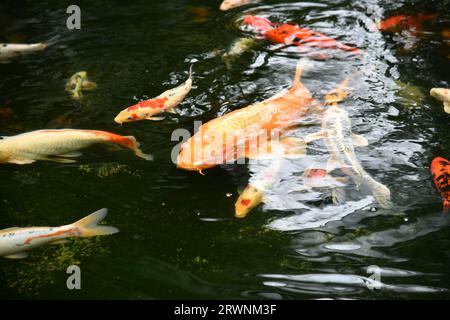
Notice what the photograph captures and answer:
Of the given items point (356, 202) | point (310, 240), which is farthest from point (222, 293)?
point (356, 202)

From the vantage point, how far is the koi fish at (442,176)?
409 cm

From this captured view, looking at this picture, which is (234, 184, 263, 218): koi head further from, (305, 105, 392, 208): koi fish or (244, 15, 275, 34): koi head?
(244, 15, 275, 34): koi head

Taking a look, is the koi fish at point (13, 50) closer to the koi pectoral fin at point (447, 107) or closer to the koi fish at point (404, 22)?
the koi fish at point (404, 22)

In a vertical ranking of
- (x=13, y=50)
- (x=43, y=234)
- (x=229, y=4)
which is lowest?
(x=43, y=234)

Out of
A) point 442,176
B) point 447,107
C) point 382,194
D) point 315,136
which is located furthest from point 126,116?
point 447,107

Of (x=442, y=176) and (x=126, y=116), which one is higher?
(x=126, y=116)

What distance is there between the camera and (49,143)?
4.56 meters

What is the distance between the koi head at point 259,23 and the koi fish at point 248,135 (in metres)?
1.96

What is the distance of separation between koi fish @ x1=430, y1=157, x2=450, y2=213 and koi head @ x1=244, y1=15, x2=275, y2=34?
330 centimetres

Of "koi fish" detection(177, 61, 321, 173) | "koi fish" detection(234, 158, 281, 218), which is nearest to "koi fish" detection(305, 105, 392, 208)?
"koi fish" detection(177, 61, 321, 173)

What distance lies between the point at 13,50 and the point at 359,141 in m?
4.65

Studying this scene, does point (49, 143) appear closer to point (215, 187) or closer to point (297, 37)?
point (215, 187)
